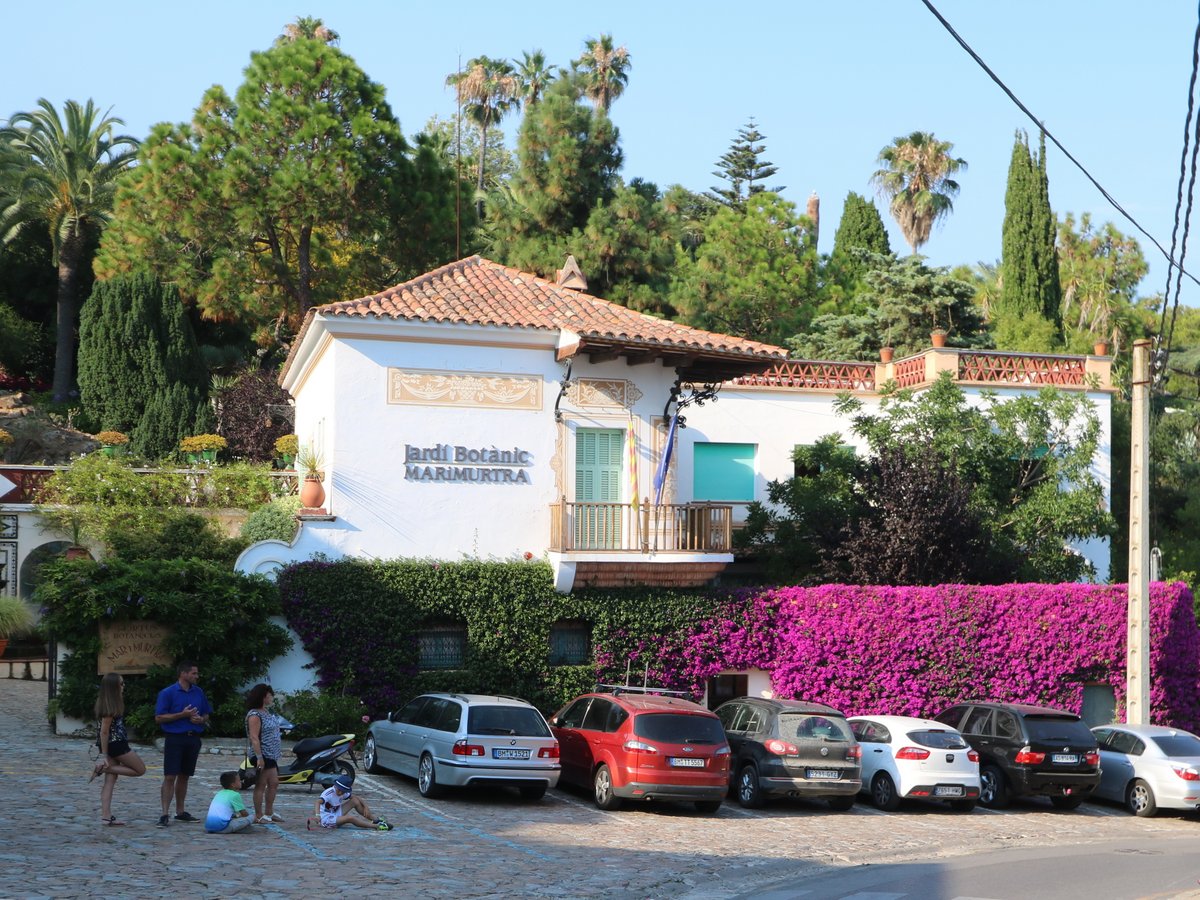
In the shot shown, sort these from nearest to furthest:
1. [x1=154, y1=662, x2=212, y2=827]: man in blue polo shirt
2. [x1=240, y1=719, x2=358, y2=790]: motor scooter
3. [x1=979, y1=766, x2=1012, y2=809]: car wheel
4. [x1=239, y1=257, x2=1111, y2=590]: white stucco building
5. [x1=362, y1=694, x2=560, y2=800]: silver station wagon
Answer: [x1=154, y1=662, x2=212, y2=827]: man in blue polo shirt
[x1=240, y1=719, x2=358, y2=790]: motor scooter
[x1=362, y1=694, x2=560, y2=800]: silver station wagon
[x1=979, y1=766, x2=1012, y2=809]: car wheel
[x1=239, y1=257, x2=1111, y2=590]: white stucco building

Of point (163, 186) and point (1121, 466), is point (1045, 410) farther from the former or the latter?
point (163, 186)

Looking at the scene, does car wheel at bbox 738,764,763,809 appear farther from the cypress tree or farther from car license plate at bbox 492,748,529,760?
the cypress tree


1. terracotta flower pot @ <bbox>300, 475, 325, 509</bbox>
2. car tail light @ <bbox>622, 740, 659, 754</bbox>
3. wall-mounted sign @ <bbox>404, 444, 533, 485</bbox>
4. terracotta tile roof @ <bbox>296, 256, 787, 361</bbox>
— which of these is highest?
terracotta tile roof @ <bbox>296, 256, 787, 361</bbox>

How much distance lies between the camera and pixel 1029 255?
48750mm

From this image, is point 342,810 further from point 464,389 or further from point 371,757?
point 464,389

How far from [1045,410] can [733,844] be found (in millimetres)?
17537

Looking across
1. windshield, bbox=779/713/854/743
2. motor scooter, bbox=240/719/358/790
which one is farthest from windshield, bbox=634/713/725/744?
motor scooter, bbox=240/719/358/790

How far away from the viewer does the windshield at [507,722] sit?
17562 millimetres

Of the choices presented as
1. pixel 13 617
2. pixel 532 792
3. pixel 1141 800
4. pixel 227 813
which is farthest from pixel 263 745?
pixel 13 617

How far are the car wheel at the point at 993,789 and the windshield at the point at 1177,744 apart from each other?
2585 mm

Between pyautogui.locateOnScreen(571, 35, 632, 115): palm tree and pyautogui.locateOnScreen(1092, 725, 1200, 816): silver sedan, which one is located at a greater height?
pyautogui.locateOnScreen(571, 35, 632, 115): palm tree

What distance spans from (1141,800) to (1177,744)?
107cm

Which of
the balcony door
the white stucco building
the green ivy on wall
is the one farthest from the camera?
the balcony door

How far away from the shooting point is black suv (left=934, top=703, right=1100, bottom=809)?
20531 mm
